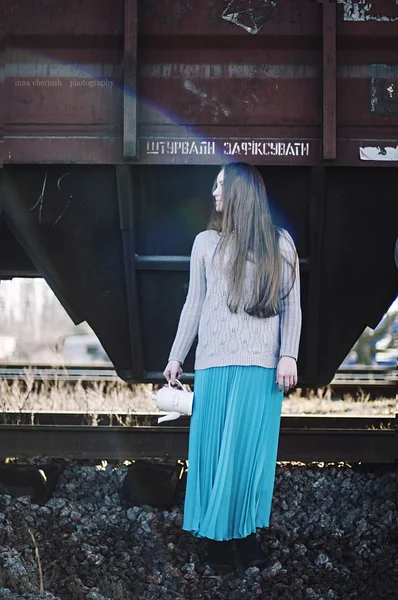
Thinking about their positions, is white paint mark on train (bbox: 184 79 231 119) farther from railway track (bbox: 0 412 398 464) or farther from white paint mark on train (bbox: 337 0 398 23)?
railway track (bbox: 0 412 398 464)

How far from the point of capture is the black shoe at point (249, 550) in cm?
345

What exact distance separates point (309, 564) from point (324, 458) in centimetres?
138

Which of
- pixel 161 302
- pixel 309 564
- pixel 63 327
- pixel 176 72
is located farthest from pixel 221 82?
pixel 63 327

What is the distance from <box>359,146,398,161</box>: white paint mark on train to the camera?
12.0 ft

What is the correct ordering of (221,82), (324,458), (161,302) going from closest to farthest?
(221,82)
(161,302)
(324,458)

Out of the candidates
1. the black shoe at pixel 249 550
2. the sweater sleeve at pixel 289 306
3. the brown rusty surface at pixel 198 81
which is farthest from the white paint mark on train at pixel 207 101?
the black shoe at pixel 249 550

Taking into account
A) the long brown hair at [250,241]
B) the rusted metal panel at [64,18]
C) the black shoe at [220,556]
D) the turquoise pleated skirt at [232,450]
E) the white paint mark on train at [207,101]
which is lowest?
the black shoe at [220,556]

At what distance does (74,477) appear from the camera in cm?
490

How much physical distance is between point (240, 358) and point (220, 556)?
1.01m

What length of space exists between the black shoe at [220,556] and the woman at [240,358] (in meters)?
0.20

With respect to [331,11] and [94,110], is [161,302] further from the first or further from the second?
[331,11]

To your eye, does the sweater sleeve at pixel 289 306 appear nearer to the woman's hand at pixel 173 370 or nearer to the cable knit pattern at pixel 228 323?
the cable knit pattern at pixel 228 323

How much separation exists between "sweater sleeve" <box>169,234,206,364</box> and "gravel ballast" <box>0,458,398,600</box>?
1121 millimetres

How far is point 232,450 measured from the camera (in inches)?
126
